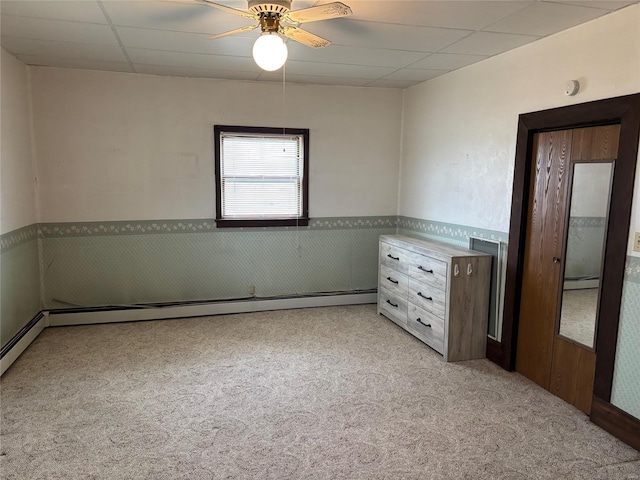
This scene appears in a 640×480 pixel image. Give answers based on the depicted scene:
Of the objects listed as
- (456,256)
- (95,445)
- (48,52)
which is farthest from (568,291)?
(48,52)

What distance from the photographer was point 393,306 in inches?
182

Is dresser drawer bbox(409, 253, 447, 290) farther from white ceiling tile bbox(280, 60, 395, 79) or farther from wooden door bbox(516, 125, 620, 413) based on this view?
white ceiling tile bbox(280, 60, 395, 79)

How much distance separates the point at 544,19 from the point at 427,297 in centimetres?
232

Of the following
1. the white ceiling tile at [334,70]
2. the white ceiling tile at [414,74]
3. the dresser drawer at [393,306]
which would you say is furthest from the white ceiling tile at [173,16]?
the dresser drawer at [393,306]

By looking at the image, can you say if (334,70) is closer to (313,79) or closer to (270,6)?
(313,79)

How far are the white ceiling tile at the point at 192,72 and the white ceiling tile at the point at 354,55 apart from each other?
843mm

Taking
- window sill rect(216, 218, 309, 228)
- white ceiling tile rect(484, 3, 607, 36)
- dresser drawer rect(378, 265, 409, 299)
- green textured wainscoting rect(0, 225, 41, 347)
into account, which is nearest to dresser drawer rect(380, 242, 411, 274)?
dresser drawer rect(378, 265, 409, 299)

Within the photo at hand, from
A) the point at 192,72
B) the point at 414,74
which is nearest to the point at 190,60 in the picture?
the point at 192,72

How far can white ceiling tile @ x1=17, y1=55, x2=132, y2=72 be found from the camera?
3.89 metres

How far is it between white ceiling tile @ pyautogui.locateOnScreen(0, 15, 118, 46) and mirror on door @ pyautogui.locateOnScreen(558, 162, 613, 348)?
343 cm

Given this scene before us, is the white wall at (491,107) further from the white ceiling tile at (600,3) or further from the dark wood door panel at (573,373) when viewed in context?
the dark wood door panel at (573,373)

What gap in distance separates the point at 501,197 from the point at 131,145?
3.64m

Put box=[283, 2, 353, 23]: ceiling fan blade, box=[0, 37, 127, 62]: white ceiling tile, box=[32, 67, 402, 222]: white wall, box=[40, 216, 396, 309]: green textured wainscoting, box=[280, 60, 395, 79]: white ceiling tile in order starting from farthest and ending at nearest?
box=[40, 216, 396, 309]: green textured wainscoting
box=[32, 67, 402, 222]: white wall
box=[280, 60, 395, 79]: white ceiling tile
box=[0, 37, 127, 62]: white ceiling tile
box=[283, 2, 353, 23]: ceiling fan blade

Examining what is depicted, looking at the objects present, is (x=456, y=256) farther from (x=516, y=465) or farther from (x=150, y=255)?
(x=150, y=255)
